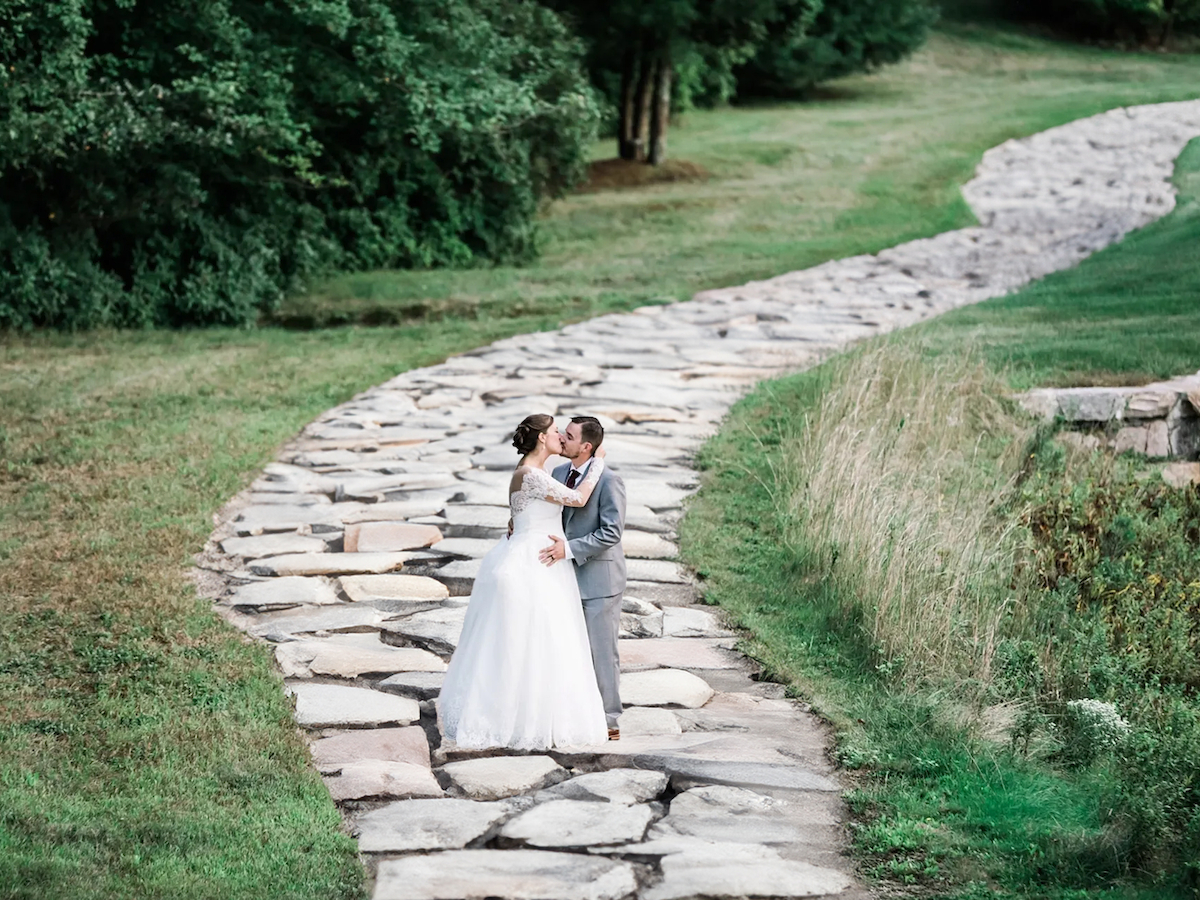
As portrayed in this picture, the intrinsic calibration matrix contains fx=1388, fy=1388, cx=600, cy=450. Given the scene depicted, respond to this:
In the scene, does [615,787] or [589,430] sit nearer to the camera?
[615,787]

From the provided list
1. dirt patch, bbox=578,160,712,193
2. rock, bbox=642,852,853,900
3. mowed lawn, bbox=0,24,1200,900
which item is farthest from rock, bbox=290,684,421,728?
dirt patch, bbox=578,160,712,193

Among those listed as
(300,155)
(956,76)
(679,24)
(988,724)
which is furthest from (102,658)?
(956,76)

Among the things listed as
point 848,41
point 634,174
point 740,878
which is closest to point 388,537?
point 740,878

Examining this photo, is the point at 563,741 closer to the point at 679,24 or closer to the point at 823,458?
the point at 823,458

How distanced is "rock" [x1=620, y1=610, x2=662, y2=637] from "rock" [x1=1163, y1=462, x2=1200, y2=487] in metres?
5.27

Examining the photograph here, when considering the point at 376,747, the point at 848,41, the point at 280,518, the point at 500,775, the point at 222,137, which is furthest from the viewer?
the point at 848,41

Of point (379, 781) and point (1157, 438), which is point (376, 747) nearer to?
point (379, 781)

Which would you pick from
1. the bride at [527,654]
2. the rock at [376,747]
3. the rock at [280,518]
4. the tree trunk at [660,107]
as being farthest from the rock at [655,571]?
the tree trunk at [660,107]

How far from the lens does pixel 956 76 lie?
3703cm

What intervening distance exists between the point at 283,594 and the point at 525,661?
2.00m

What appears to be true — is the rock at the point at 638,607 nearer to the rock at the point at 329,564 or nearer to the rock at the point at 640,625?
the rock at the point at 640,625

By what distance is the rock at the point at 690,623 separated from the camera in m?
6.36

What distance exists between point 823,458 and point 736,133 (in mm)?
22196

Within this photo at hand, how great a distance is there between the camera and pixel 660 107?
78.7 feet
